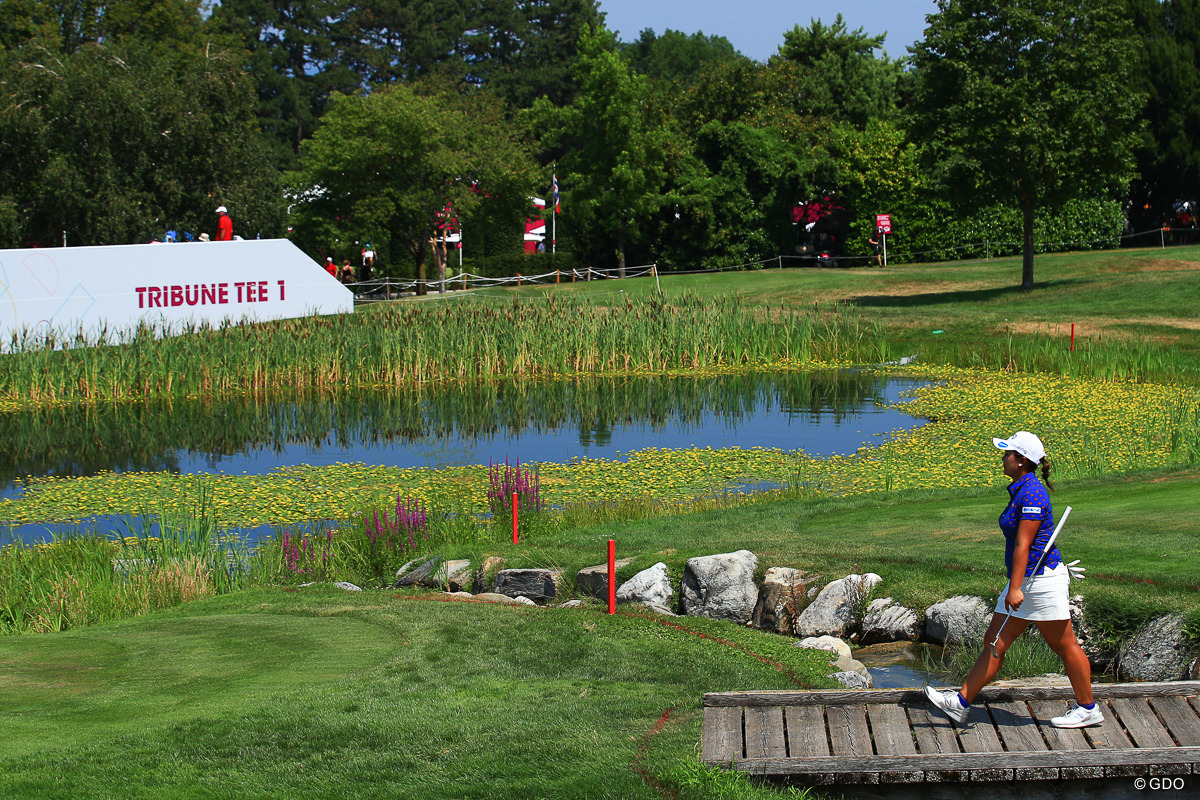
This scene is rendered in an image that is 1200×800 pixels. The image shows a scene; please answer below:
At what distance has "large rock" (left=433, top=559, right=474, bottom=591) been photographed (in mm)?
11406

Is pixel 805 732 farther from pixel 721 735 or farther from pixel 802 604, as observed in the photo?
pixel 802 604

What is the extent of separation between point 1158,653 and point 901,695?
2.69 m

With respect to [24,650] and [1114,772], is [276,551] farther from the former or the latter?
[1114,772]

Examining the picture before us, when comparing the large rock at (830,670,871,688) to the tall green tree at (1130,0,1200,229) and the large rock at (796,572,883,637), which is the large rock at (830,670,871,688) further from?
the tall green tree at (1130,0,1200,229)

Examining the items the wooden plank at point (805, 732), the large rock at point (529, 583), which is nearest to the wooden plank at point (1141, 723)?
the wooden plank at point (805, 732)

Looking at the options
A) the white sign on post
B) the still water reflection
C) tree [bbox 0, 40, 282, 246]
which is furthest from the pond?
tree [bbox 0, 40, 282, 246]

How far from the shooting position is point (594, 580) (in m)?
10.7

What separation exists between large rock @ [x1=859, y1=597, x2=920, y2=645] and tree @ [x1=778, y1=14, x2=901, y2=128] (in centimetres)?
5088

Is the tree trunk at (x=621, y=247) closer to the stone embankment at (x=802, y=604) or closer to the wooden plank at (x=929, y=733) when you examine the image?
the stone embankment at (x=802, y=604)

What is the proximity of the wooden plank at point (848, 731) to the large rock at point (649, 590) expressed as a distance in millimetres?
3816

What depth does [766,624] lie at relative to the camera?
10055 mm

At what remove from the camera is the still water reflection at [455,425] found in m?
19.4

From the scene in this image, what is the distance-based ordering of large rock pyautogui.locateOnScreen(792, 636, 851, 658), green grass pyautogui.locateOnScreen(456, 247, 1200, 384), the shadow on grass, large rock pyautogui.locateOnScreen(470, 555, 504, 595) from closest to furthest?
large rock pyautogui.locateOnScreen(792, 636, 851, 658), large rock pyautogui.locateOnScreen(470, 555, 504, 595), green grass pyautogui.locateOnScreen(456, 247, 1200, 384), the shadow on grass

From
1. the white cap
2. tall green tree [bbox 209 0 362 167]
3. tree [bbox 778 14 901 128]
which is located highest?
tall green tree [bbox 209 0 362 167]
